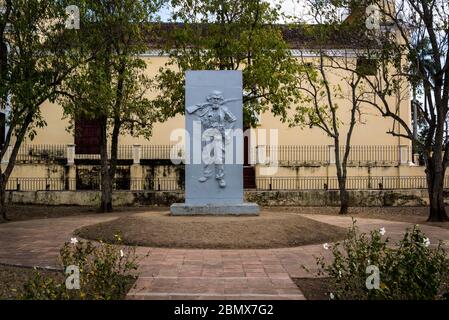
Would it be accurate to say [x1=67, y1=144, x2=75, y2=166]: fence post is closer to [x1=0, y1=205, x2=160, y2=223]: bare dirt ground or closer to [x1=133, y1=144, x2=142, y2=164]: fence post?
[x1=133, y1=144, x2=142, y2=164]: fence post

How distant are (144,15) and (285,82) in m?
6.00

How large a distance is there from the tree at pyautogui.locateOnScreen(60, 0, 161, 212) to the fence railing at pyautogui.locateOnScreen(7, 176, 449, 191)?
3262 mm

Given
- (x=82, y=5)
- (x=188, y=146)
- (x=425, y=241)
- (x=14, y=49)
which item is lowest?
(x=425, y=241)

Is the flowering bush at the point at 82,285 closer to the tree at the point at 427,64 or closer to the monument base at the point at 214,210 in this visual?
the monument base at the point at 214,210

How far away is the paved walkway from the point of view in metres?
6.45

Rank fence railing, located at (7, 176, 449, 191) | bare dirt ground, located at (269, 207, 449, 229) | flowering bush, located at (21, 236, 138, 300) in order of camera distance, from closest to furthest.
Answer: flowering bush, located at (21, 236, 138, 300)
bare dirt ground, located at (269, 207, 449, 229)
fence railing, located at (7, 176, 449, 191)

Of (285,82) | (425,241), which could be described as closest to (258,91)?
(285,82)

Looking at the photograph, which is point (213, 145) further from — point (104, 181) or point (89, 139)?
point (89, 139)

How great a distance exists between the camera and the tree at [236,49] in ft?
63.9

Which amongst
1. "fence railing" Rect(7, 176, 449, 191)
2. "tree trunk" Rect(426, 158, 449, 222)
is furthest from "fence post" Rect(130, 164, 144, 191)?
"tree trunk" Rect(426, 158, 449, 222)

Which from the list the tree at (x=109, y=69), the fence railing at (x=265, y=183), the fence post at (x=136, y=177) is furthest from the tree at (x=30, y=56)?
the fence post at (x=136, y=177)

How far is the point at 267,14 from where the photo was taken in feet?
66.2

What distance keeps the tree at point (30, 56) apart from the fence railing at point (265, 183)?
712cm
